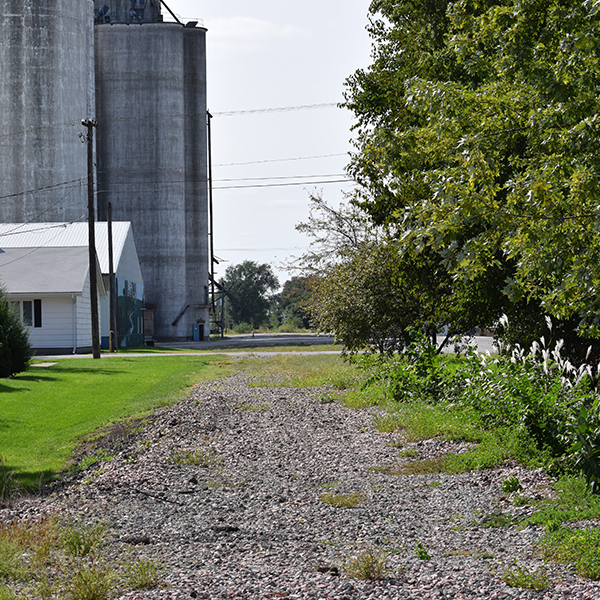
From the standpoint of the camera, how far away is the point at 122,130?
5853 cm

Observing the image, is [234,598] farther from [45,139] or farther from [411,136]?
[45,139]

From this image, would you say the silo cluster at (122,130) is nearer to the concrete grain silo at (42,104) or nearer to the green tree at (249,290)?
the concrete grain silo at (42,104)

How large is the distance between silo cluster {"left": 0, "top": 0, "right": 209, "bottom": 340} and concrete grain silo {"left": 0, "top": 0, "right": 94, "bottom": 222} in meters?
0.07

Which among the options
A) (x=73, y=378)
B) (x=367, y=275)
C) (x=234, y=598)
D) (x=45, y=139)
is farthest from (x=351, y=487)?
(x=45, y=139)

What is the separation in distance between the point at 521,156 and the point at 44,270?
30.4 m

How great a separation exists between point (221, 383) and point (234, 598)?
1568cm

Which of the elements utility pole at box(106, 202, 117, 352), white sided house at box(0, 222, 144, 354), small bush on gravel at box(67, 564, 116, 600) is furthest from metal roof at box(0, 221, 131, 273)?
small bush on gravel at box(67, 564, 116, 600)

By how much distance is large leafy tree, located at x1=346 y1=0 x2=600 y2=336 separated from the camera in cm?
616

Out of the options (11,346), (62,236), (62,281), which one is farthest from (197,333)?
(11,346)

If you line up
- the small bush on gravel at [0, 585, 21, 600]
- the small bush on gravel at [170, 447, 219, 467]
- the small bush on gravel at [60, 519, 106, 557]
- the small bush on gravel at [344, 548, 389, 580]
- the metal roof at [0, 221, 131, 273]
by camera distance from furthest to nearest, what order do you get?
the metal roof at [0, 221, 131, 273] < the small bush on gravel at [170, 447, 219, 467] < the small bush on gravel at [60, 519, 106, 557] < the small bush on gravel at [344, 548, 389, 580] < the small bush on gravel at [0, 585, 21, 600]

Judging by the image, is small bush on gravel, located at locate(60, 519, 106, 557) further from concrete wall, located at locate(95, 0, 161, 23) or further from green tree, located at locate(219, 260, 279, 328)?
green tree, located at locate(219, 260, 279, 328)

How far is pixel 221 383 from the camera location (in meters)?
20.4

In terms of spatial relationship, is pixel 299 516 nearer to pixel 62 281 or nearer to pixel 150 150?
pixel 62 281

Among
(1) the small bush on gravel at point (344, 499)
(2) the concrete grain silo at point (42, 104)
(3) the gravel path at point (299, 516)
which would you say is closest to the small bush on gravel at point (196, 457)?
(3) the gravel path at point (299, 516)
